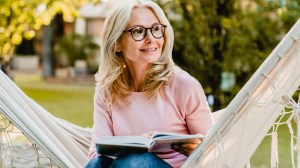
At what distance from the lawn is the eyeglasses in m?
2.41

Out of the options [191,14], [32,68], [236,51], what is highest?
[191,14]

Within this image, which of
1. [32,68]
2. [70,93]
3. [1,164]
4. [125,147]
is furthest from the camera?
[32,68]

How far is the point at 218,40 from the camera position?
6672mm

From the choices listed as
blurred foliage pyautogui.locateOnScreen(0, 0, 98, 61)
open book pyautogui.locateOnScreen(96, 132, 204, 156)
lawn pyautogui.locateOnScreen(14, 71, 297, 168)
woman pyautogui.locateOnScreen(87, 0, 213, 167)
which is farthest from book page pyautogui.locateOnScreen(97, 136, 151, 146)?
blurred foliage pyautogui.locateOnScreen(0, 0, 98, 61)

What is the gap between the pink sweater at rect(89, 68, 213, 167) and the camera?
7.29 feet

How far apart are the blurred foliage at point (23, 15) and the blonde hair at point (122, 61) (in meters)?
5.54

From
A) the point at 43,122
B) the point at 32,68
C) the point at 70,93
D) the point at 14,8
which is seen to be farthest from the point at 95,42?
the point at 43,122

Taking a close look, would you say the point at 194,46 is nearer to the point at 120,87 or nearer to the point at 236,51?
the point at 236,51

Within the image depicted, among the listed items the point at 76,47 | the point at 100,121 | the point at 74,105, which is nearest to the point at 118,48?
the point at 100,121

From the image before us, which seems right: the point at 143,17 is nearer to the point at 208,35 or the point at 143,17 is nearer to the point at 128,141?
the point at 128,141

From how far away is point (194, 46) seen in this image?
22.8ft

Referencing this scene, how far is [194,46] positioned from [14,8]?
2536 mm

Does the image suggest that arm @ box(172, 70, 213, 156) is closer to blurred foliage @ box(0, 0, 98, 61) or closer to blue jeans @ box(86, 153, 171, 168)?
blue jeans @ box(86, 153, 171, 168)

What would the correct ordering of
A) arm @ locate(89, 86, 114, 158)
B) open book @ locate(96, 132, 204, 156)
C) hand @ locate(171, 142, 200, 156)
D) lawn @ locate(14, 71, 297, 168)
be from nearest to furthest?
open book @ locate(96, 132, 204, 156)
hand @ locate(171, 142, 200, 156)
arm @ locate(89, 86, 114, 158)
lawn @ locate(14, 71, 297, 168)
